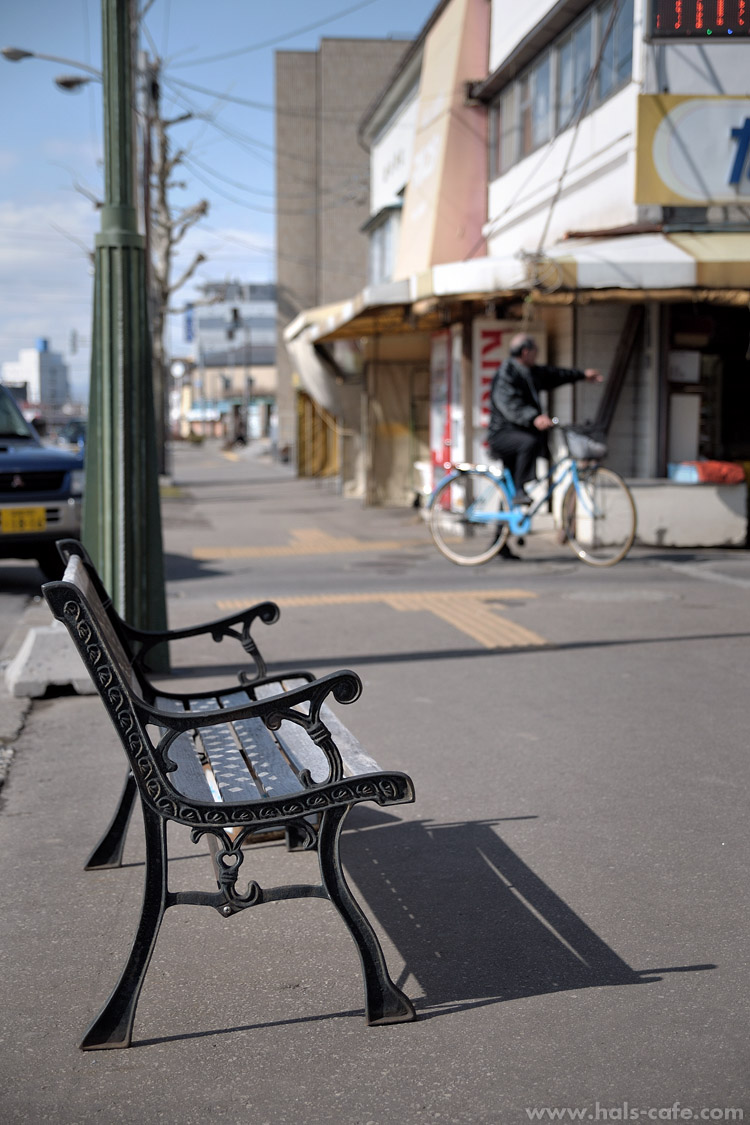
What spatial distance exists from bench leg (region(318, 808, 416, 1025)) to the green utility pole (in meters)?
3.93

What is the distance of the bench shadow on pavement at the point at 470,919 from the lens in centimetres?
317

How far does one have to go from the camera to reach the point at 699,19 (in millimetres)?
11859

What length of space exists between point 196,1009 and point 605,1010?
1.01m

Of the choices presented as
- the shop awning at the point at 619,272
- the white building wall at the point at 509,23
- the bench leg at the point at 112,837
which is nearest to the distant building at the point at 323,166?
the white building wall at the point at 509,23

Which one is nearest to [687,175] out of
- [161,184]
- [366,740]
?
[366,740]

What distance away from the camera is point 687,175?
495 inches

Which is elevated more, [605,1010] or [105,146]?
[105,146]

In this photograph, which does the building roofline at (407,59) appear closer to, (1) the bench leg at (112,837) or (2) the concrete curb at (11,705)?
(2) the concrete curb at (11,705)

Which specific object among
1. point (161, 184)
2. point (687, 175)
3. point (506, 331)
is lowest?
point (506, 331)

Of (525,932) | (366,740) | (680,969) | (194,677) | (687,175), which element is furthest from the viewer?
(687,175)

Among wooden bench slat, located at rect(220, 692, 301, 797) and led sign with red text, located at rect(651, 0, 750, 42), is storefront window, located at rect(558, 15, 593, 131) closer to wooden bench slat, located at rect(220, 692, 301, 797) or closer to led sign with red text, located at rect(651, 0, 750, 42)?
led sign with red text, located at rect(651, 0, 750, 42)

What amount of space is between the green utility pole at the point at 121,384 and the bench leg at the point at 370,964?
12.9ft

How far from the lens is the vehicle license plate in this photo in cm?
1116

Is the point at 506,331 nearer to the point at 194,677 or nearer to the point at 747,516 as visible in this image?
the point at 747,516
